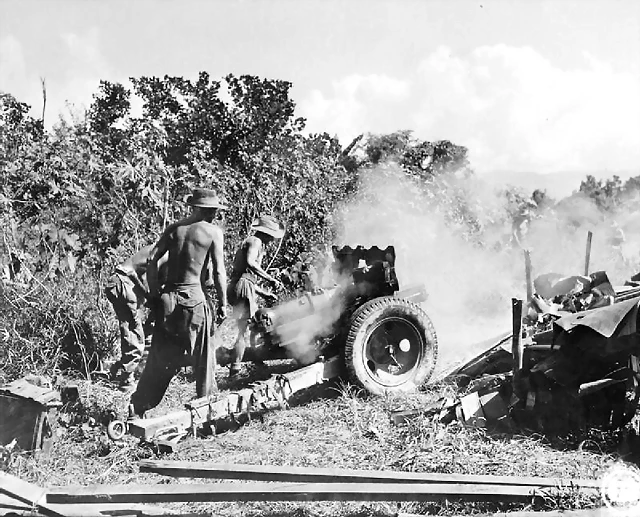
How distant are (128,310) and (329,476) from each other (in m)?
3.57

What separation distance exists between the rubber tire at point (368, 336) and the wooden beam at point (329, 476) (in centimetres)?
208

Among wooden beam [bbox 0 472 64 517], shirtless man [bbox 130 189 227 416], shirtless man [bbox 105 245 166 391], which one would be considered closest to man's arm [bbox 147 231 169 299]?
shirtless man [bbox 130 189 227 416]

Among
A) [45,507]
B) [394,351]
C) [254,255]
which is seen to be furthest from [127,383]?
[45,507]

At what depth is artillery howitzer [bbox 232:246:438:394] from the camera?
245 inches

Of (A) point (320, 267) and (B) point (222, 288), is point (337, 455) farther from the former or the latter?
(A) point (320, 267)

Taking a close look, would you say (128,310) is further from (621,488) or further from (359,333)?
(621,488)

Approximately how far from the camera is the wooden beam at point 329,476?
12.6 feet

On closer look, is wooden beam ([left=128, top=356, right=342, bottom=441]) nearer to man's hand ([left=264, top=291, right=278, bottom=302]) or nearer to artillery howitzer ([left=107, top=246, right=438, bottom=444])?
artillery howitzer ([left=107, top=246, right=438, bottom=444])

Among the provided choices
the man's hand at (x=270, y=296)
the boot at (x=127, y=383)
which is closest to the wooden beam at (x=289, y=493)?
the boot at (x=127, y=383)

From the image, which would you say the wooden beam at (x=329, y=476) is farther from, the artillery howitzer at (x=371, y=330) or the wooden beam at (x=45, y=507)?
the artillery howitzer at (x=371, y=330)

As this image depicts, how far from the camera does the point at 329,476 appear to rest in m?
3.85

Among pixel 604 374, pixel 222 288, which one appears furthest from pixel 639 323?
pixel 222 288

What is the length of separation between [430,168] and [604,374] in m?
8.15

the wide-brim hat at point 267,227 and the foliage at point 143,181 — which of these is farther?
the foliage at point 143,181
